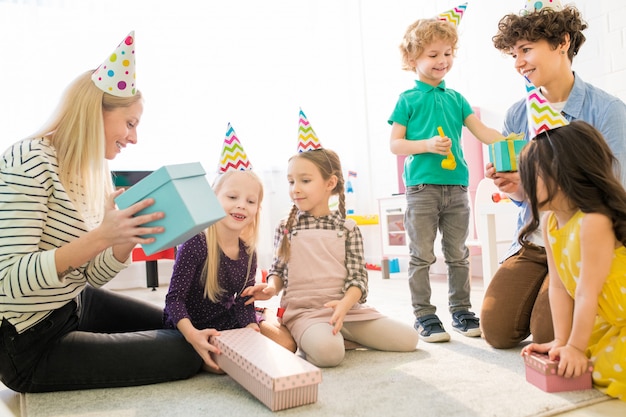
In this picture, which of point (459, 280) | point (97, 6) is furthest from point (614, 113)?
point (97, 6)

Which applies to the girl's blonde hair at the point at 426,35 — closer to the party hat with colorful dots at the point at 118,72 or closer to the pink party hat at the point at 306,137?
the pink party hat at the point at 306,137

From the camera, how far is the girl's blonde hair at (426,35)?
161cm

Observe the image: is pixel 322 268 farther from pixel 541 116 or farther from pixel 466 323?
pixel 541 116

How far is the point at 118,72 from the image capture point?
1.15 metres

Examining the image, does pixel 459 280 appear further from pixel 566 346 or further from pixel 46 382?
pixel 46 382

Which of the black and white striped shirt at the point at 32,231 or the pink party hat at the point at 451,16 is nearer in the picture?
the black and white striped shirt at the point at 32,231

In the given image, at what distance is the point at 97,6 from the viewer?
3.16m

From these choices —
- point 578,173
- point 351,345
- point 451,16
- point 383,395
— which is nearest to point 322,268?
point 351,345

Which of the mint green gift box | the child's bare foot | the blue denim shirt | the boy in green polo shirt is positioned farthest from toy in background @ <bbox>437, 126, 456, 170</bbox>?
the mint green gift box

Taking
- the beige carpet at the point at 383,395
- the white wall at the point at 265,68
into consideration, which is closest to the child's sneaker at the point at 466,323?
the beige carpet at the point at 383,395

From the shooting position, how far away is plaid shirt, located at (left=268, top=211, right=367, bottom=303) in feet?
4.75

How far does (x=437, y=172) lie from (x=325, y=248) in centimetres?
45

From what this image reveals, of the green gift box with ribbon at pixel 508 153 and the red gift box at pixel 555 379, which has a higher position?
the green gift box with ribbon at pixel 508 153

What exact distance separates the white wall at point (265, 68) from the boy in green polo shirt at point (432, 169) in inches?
39.1
